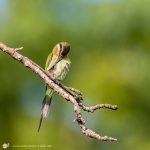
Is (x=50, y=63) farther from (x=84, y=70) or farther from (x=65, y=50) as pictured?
(x=84, y=70)

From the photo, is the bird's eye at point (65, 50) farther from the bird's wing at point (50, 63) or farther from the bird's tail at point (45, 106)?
the bird's tail at point (45, 106)

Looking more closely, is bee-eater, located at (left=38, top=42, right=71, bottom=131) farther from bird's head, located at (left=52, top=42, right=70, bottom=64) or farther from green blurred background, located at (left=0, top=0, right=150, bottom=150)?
green blurred background, located at (left=0, top=0, right=150, bottom=150)

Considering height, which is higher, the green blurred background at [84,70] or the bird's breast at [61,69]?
the green blurred background at [84,70]

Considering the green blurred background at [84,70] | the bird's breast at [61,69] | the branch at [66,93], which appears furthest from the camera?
the green blurred background at [84,70]

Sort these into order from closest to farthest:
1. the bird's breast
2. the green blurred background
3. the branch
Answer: the branch
the bird's breast
the green blurred background

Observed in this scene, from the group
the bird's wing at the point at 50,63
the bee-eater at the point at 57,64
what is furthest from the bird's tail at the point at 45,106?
the bird's wing at the point at 50,63

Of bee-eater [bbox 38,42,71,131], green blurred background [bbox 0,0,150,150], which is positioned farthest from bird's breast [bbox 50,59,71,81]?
green blurred background [bbox 0,0,150,150]

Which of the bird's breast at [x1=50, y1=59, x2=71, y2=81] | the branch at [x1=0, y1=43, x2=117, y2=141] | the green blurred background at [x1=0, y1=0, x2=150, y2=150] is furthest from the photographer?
the green blurred background at [x1=0, y1=0, x2=150, y2=150]
